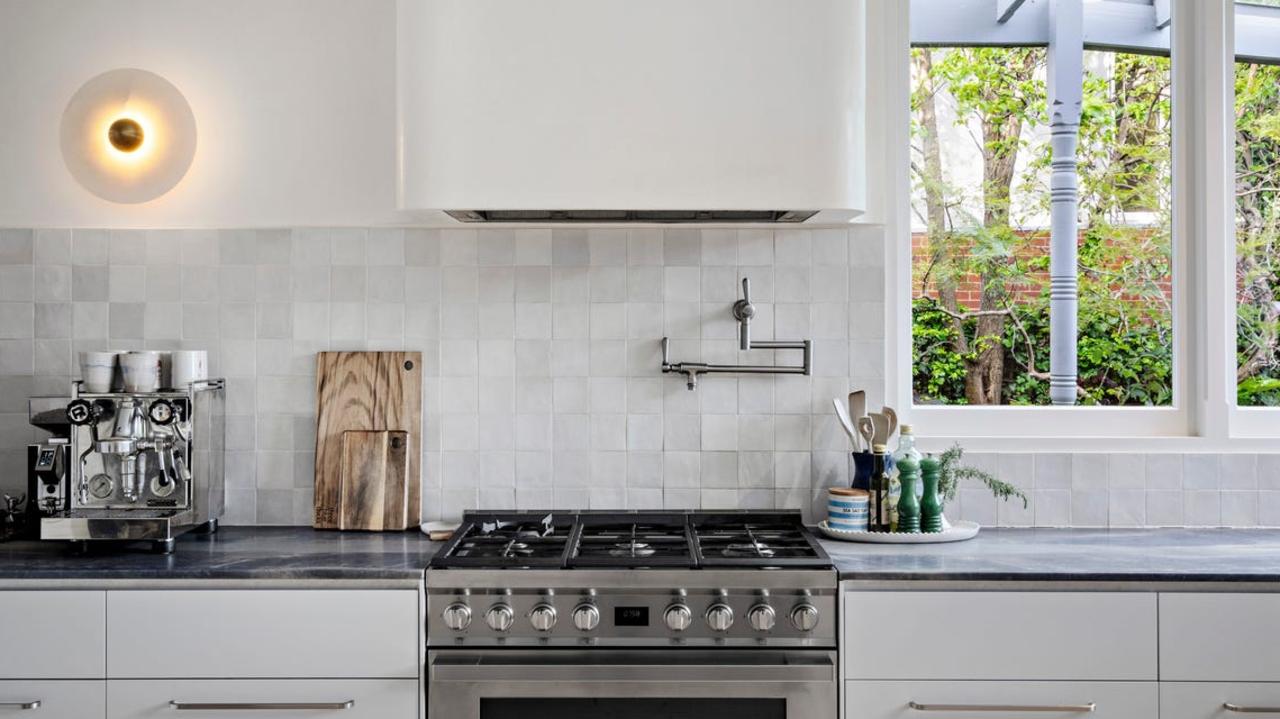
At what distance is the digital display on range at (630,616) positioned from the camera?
211 cm

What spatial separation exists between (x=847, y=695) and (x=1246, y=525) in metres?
1.35

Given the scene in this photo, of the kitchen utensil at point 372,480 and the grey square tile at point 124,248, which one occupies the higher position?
the grey square tile at point 124,248

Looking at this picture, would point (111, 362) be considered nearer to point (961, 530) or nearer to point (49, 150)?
point (49, 150)

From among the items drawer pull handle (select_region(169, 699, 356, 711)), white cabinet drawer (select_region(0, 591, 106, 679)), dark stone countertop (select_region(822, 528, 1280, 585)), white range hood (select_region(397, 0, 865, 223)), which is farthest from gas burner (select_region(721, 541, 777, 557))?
white cabinet drawer (select_region(0, 591, 106, 679))

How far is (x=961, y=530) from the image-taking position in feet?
8.07

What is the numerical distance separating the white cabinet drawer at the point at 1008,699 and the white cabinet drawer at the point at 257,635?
3.25ft

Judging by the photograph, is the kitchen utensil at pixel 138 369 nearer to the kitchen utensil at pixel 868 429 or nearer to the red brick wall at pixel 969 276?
the kitchen utensil at pixel 868 429

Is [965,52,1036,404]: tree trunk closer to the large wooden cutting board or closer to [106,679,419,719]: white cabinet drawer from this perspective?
the large wooden cutting board

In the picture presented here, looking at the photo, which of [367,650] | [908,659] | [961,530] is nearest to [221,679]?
[367,650]

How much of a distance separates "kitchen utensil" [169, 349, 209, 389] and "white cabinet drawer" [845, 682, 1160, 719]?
5.80 ft

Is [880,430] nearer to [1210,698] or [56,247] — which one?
[1210,698]

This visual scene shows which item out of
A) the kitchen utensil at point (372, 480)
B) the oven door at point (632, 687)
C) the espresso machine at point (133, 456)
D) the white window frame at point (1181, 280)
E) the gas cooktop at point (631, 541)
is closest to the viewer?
Answer: the oven door at point (632, 687)

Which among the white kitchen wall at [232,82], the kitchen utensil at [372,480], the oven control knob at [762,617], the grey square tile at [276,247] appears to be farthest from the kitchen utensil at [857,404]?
the grey square tile at [276,247]

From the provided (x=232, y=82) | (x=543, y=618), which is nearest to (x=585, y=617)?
(x=543, y=618)
